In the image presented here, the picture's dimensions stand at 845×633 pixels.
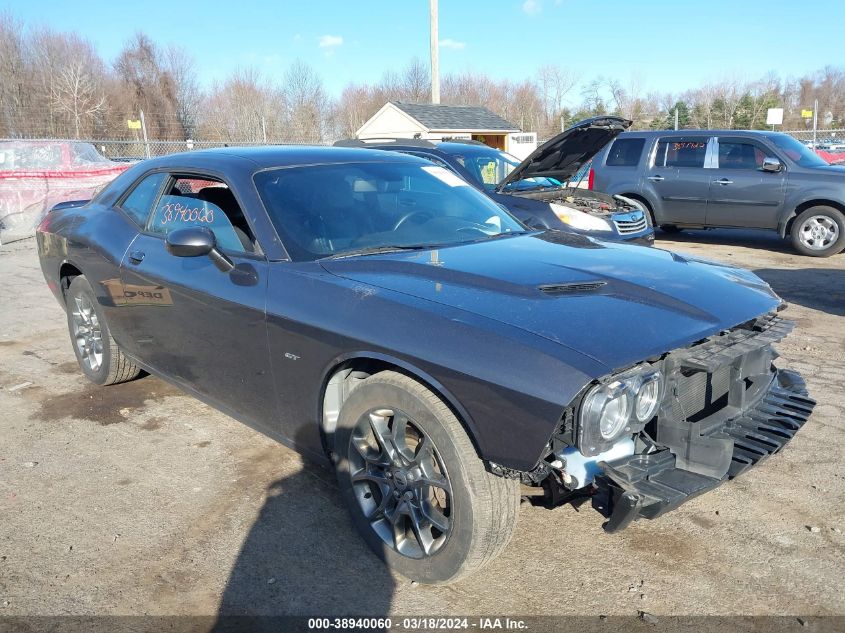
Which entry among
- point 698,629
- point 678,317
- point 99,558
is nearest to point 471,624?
point 698,629

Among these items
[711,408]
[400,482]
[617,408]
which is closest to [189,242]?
[400,482]

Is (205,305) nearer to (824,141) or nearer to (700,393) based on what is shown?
(700,393)

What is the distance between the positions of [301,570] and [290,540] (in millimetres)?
226

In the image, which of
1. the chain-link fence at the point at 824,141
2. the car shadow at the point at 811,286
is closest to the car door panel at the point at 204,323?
the car shadow at the point at 811,286

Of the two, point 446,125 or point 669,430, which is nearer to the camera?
point 669,430

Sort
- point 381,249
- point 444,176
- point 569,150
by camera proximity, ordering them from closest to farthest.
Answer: point 381,249
point 444,176
point 569,150

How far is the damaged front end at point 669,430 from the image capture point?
223 cm

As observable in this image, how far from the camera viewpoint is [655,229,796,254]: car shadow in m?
10.3

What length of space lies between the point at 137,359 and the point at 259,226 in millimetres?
1629

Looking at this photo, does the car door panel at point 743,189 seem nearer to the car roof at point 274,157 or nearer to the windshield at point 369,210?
the windshield at point 369,210

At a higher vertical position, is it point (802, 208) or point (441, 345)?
point (441, 345)

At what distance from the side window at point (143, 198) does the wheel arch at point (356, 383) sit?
6.40 feet

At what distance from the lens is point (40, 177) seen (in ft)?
44.3

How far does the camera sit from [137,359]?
4270 mm
